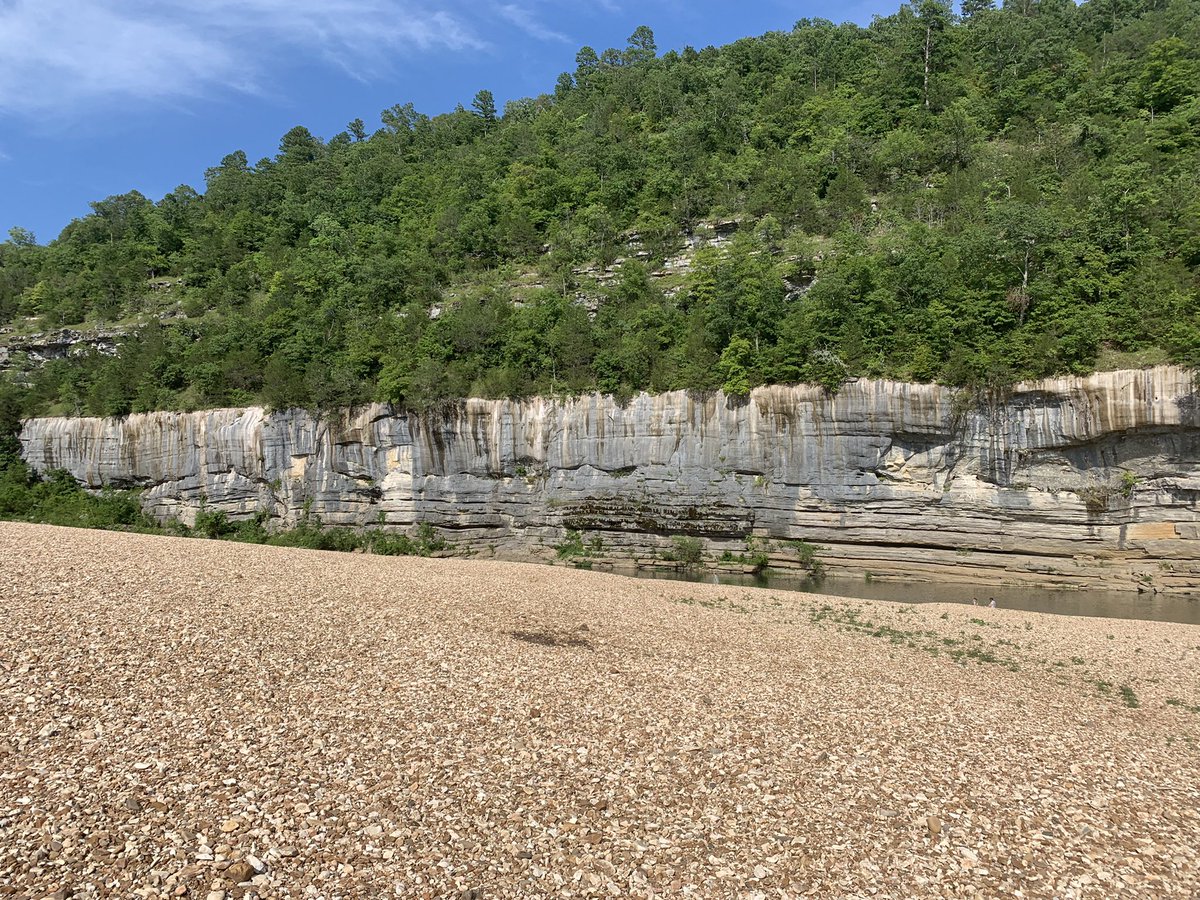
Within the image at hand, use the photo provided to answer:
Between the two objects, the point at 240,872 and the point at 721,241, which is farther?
the point at 721,241

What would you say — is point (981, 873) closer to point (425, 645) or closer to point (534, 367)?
point (425, 645)

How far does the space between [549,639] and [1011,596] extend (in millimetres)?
23041

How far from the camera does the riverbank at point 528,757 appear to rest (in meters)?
5.62

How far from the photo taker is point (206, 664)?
9.18 meters

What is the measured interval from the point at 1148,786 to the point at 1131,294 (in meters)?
27.8

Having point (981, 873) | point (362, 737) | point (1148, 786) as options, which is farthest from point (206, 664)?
point (1148, 786)

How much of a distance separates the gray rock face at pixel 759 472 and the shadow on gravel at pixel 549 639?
20526 millimetres

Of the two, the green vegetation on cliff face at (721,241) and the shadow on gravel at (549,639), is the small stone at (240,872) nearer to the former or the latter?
the shadow on gravel at (549,639)

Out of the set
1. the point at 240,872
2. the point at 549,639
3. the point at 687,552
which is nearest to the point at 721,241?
the point at 687,552

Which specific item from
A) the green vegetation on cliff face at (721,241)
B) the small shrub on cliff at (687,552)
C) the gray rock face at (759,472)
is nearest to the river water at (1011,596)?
the gray rock face at (759,472)

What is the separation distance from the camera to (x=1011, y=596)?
85.9 feet

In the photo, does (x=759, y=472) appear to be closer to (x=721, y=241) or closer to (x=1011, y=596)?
(x=1011, y=596)

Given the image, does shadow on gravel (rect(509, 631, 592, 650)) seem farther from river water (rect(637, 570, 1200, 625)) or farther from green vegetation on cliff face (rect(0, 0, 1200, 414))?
green vegetation on cliff face (rect(0, 0, 1200, 414))

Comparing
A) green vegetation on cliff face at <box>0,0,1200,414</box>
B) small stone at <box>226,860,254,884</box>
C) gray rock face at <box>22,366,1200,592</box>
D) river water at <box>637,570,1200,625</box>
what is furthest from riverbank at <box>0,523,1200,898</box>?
green vegetation on cliff face at <box>0,0,1200,414</box>
